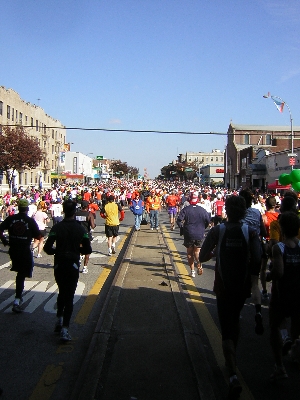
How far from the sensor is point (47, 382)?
4711mm

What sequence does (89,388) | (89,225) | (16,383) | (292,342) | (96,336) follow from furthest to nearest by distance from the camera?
(89,225)
(96,336)
(292,342)
(16,383)
(89,388)

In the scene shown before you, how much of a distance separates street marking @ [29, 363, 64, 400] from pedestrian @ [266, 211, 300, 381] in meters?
2.16

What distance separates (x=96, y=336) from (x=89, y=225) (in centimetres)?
608

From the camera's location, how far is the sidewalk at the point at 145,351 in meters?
4.42

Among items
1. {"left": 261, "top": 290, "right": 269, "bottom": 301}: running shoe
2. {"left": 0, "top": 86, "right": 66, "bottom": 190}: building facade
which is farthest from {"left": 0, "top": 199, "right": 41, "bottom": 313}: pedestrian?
{"left": 0, "top": 86, "right": 66, "bottom": 190}: building facade

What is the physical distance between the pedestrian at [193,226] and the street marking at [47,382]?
16.4ft

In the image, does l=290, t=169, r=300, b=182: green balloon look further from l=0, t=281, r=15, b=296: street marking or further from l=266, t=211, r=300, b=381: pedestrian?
l=266, t=211, r=300, b=381: pedestrian

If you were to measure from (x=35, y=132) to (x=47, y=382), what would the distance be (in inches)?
2307

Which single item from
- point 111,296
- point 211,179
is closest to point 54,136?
point 211,179

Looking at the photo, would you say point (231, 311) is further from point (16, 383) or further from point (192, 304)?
point (192, 304)

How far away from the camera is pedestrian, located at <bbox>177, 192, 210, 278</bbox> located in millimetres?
9742

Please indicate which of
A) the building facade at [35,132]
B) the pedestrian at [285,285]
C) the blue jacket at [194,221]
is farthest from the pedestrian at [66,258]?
the building facade at [35,132]

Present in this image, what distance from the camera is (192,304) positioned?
765cm

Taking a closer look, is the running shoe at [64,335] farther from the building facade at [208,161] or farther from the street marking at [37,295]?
the building facade at [208,161]
